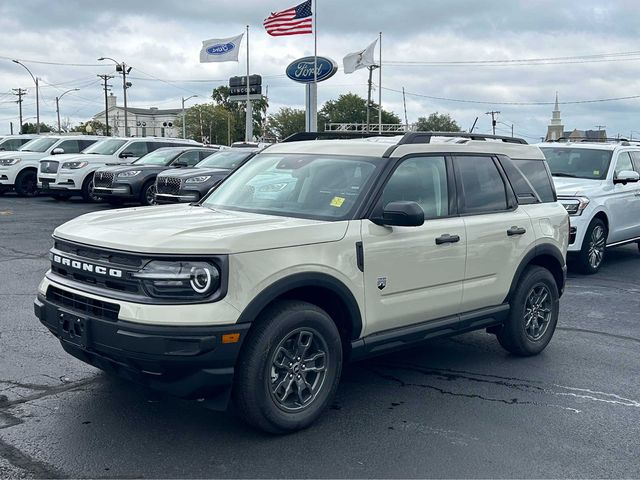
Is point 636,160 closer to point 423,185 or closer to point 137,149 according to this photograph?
point 423,185

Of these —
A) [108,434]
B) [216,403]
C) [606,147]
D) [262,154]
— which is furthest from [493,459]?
[606,147]

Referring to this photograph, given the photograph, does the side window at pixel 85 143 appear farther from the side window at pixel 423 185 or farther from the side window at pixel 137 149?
the side window at pixel 423 185

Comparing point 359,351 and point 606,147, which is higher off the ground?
point 606,147

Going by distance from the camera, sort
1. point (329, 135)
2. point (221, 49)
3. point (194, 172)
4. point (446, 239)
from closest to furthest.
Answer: point (446, 239) < point (329, 135) < point (194, 172) < point (221, 49)

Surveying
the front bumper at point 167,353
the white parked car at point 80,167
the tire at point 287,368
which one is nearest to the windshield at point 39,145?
the white parked car at point 80,167

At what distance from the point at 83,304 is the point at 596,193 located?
336 inches

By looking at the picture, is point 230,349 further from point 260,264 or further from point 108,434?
point 108,434

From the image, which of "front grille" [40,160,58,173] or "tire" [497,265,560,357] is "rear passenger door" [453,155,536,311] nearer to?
"tire" [497,265,560,357]

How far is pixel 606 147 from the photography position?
11.6 meters

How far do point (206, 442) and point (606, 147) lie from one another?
9418mm

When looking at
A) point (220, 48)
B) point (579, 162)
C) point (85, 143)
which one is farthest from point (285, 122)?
point (579, 162)

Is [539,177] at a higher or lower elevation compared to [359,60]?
lower

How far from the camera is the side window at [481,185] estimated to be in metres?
5.66

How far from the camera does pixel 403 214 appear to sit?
464 cm
